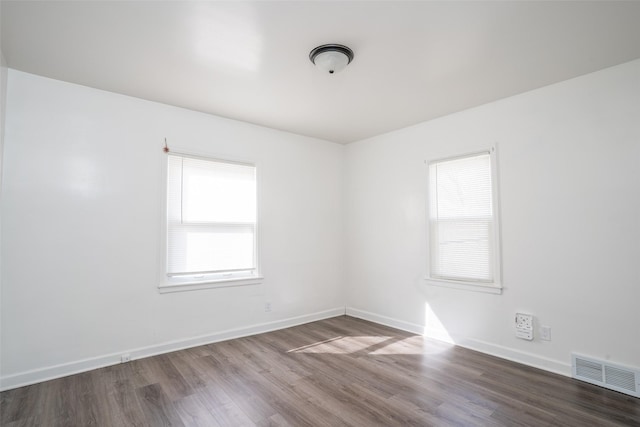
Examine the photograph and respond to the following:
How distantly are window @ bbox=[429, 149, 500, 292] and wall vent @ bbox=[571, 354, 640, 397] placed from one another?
2.98 feet

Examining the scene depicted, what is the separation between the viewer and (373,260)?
4832 mm

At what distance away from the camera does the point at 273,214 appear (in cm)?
450

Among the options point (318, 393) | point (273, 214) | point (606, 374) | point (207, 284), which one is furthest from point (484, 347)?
point (207, 284)

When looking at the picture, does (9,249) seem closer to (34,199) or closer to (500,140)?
(34,199)

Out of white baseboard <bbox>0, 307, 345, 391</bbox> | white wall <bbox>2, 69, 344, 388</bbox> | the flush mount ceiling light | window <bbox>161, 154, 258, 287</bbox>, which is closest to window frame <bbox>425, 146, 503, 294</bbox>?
the flush mount ceiling light

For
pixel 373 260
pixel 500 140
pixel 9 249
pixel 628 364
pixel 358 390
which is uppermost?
pixel 500 140

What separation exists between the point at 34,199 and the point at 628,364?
5232 millimetres

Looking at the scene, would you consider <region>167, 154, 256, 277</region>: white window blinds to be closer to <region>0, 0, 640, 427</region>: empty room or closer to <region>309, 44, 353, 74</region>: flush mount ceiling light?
<region>0, 0, 640, 427</region>: empty room

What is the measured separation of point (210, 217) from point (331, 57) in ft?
7.71

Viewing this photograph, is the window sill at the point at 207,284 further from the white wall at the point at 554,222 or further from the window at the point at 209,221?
the white wall at the point at 554,222

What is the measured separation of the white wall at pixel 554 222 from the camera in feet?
8.95

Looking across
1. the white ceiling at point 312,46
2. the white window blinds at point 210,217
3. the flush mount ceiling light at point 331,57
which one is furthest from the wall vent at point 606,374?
the white window blinds at point 210,217

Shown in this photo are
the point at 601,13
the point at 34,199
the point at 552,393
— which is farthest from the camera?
the point at 34,199

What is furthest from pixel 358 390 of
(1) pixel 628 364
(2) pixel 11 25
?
(2) pixel 11 25
